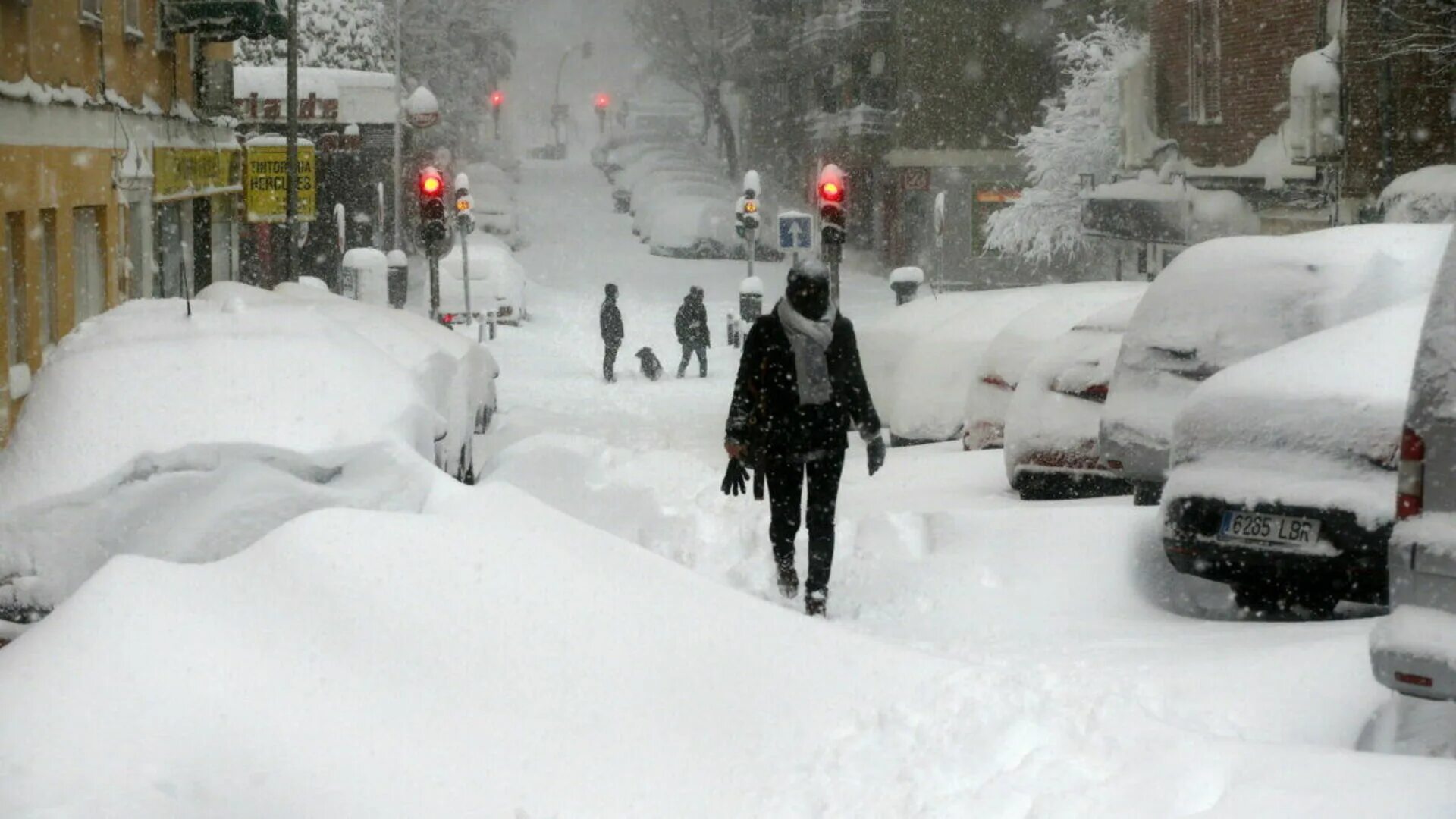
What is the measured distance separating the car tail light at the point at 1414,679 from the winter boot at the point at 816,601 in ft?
11.1

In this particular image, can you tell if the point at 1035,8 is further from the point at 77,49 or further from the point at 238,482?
the point at 238,482

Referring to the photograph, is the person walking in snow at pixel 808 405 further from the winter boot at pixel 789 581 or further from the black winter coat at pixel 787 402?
the winter boot at pixel 789 581

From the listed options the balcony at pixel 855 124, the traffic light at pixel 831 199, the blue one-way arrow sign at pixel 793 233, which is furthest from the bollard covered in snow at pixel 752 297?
the balcony at pixel 855 124

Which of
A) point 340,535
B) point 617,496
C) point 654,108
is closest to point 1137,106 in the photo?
point 617,496

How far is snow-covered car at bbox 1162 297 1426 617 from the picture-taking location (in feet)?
24.2

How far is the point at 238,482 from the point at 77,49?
43.2 feet

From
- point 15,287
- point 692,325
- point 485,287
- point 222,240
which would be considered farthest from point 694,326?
point 15,287

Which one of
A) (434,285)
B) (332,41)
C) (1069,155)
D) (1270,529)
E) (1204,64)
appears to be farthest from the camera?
(332,41)

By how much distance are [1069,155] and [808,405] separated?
36.0 metres

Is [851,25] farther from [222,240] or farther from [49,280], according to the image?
[49,280]

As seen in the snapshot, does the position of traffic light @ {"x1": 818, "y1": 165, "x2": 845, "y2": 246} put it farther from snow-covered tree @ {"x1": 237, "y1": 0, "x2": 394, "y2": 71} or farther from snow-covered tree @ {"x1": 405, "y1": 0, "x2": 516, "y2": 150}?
snow-covered tree @ {"x1": 405, "y1": 0, "x2": 516, "y2": 150}

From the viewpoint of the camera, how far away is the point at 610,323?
29.3 meters

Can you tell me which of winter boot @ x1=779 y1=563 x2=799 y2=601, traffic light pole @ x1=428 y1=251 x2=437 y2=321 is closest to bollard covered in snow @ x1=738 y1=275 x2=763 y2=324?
traffic light pole @ x1=428 y1=251 x2=437 y2=321

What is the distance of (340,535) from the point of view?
568cm
